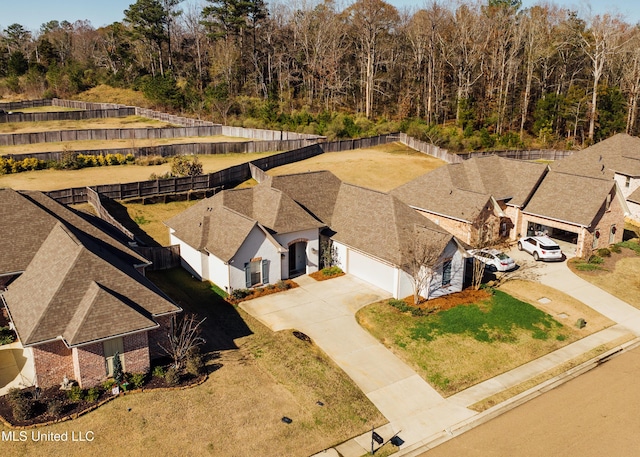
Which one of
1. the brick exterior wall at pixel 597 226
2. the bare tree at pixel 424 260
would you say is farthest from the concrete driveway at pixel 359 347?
the brick exterior wall at pixel 597 226

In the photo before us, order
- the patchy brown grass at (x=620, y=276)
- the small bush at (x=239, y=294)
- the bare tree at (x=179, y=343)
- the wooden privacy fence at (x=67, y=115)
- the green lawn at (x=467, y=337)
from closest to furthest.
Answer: the bare tree at (x=179, y=343) < the green lawn at (x=467, y=337) < the small bush at (x=239, y=294) < the patchy brown grass at (x=620, y=276) < the wooden privacy fence at (x=67, y=115)

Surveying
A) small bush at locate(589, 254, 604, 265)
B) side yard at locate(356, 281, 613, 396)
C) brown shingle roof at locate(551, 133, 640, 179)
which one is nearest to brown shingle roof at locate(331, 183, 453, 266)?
side yard at locate(356, 281, 613, 396)

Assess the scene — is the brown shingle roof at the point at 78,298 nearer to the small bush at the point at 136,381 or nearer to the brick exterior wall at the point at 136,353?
the brick exterior wall at the point at 136,353

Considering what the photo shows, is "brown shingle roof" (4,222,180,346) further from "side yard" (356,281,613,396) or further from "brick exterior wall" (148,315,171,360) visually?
"side yard" (356,281,613,396)

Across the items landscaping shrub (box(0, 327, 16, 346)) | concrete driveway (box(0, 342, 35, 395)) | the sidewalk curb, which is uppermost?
landscaping shrub (box(0, 327, 16, 346))

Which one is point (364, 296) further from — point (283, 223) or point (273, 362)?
point (273, 362)

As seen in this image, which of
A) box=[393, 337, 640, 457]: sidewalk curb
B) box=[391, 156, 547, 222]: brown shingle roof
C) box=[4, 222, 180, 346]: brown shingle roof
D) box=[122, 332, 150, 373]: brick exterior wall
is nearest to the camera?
box=[393, 337, 640, 457]: sidewalk curb
